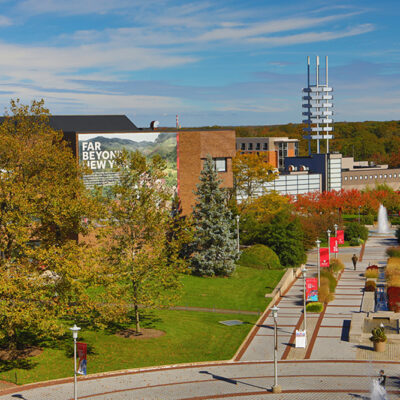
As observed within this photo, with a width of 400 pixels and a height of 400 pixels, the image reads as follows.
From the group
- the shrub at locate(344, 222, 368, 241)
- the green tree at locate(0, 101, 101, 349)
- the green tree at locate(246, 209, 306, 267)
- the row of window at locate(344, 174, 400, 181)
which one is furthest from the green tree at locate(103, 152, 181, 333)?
the row of window at locate(344, 174, 400, 181)

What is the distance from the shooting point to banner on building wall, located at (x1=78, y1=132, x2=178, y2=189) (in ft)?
176

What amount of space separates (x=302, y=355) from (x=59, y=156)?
16.9 meters

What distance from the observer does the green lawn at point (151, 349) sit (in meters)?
32.9

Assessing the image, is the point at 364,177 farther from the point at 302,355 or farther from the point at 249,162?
the point at 302,355

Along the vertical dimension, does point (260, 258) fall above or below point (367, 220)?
below

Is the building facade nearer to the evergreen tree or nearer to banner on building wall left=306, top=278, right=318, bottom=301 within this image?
the evergreen tree

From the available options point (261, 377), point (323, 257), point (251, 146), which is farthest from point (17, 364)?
point (251, 146)

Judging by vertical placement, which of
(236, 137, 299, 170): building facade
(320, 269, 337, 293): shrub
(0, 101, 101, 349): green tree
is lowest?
(320, 269, 337, 293): shrub

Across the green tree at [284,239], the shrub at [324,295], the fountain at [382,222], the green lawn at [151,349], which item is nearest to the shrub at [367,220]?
the fountain at [382,222]

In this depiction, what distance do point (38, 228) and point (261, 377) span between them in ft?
45.3

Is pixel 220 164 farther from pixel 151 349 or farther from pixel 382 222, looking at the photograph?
pixel 382 222

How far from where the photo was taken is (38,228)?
34.3 m

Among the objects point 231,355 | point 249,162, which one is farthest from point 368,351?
point 249,162

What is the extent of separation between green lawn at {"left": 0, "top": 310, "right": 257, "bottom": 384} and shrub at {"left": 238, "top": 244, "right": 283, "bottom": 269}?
57.6 feet
